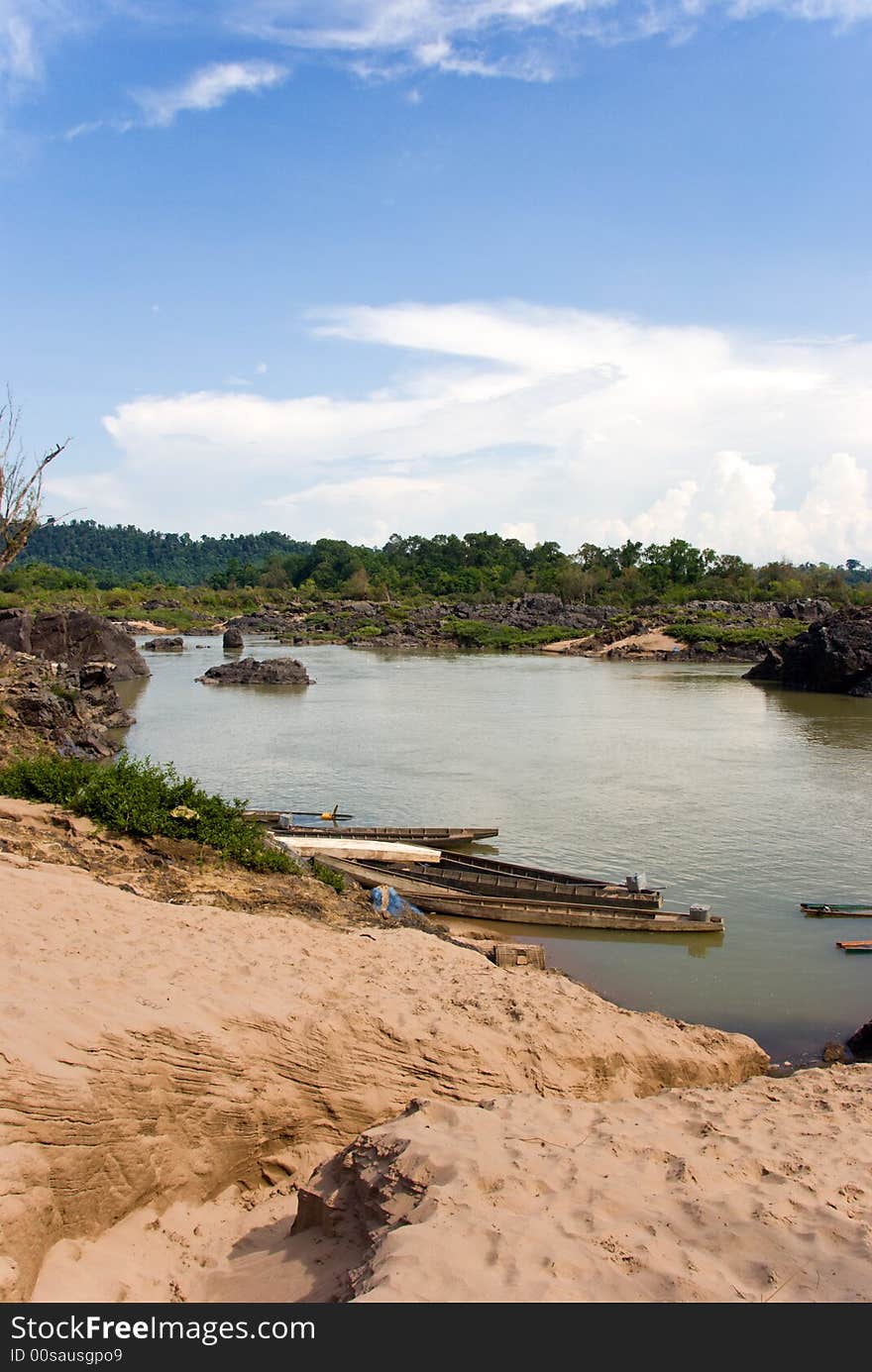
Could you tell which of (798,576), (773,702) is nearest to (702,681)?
(773,702)

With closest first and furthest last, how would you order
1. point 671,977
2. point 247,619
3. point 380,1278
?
point 380,1278 < point 671,977 < point 247,619

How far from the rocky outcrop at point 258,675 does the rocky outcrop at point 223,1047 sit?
142ft

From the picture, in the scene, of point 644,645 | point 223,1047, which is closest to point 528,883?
point 223,1047

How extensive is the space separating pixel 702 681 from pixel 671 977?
162 feet

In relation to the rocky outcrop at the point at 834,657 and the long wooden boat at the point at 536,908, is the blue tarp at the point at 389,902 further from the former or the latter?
the rocky outcrop at the point at 834,657

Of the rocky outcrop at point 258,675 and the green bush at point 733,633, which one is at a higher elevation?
the green bush at point 733,633

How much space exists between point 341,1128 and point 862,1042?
306 inches

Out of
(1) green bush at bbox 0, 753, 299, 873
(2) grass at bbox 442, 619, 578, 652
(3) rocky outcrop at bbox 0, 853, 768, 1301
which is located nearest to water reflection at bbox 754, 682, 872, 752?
(1) green bush at bbox 0, 753, 299, 873

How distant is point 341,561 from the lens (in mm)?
152875

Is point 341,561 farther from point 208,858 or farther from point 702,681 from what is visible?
point 208,858

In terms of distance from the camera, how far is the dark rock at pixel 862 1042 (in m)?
12.0

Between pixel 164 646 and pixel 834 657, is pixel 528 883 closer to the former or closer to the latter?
pixel 834 657

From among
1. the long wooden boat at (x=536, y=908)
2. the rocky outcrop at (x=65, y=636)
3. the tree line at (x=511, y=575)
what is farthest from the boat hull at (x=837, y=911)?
the tree line at (x=511, y=575)

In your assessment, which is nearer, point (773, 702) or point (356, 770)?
point (356, 770)
